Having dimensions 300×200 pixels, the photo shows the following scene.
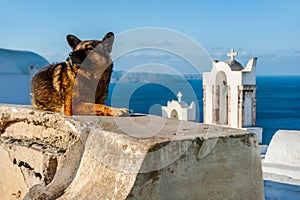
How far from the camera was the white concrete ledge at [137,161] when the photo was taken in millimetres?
2320

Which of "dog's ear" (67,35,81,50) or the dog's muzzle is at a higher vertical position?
"dog's ear" (67,35,81,50)

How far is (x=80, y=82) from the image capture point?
3.69 metres

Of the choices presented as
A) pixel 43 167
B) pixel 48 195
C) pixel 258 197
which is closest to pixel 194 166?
pixel 258 197

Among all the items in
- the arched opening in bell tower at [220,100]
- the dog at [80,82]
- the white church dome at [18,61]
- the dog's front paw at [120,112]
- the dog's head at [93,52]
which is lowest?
the dog's front paw at [120,112]

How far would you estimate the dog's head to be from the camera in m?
3.58

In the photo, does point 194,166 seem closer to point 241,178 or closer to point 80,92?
point 241,178

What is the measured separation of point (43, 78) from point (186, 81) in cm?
155

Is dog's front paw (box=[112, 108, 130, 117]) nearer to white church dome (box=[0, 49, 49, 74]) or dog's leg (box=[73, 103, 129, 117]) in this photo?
dog's leg (box=[73, 103, 129, 117])

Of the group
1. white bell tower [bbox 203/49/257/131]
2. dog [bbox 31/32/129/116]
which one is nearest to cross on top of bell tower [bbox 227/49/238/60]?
white bell tower [bbox 203/49/257/131]

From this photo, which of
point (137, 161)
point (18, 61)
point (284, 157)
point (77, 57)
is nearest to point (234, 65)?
point (284, 157)

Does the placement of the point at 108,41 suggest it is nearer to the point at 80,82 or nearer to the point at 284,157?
the point at 80,82

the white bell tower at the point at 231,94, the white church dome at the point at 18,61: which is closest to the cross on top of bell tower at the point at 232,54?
the white bell tower at the point at 231,94

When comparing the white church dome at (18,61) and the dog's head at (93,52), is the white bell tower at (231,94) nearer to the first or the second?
the dog's head at (93,52)

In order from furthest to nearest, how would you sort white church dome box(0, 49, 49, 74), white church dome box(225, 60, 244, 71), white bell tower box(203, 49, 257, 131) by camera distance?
white church dome box(0, 49, 49, 74) < white church dome box(225, 60, 244, 71) < white bell tower box(203, 49, 257, 131)
